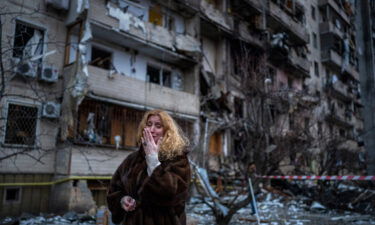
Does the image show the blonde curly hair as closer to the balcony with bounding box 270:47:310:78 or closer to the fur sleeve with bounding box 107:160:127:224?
the fur sleeve with bounding box 107:160:127:224

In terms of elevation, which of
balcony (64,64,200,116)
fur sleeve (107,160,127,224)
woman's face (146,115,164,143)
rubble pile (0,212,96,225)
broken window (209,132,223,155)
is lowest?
rubble pile (0,212,96,225)

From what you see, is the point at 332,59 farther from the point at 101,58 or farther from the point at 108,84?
the point at 108,84

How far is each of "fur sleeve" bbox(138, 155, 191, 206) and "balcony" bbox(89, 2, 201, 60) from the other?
1147 centimetres

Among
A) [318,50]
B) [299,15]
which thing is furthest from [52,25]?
[318,50]

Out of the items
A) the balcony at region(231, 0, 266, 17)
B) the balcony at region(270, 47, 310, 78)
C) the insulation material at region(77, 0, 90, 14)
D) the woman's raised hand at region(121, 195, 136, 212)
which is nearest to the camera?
the woman's raised hand at region(121, 195, 136, 212)

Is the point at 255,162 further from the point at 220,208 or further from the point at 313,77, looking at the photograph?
the point at 313,77

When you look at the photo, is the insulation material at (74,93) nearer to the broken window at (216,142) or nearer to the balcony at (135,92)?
the balcony at (135,92)

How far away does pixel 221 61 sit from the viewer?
20.7 meters

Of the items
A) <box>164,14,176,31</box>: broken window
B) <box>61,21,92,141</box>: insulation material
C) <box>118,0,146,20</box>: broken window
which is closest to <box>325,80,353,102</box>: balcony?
<box>164,14,176,31</box>: broken window

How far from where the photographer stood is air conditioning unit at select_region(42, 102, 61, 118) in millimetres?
11281

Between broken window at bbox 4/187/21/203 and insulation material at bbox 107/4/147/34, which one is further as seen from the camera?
insulation material at bbox 107/4/147/34

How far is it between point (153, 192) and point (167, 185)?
0.13 m

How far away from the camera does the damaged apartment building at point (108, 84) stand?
10.6m

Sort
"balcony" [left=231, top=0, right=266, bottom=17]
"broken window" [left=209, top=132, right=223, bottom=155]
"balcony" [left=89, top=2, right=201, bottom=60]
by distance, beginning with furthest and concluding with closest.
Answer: "balcony" [left=231, top=0, right=266, bottom=17] < "broken window" [left=209, top=132, right=223, bottom=155] < "balcony" [left=89, top=2, right=201, bottom=60]
